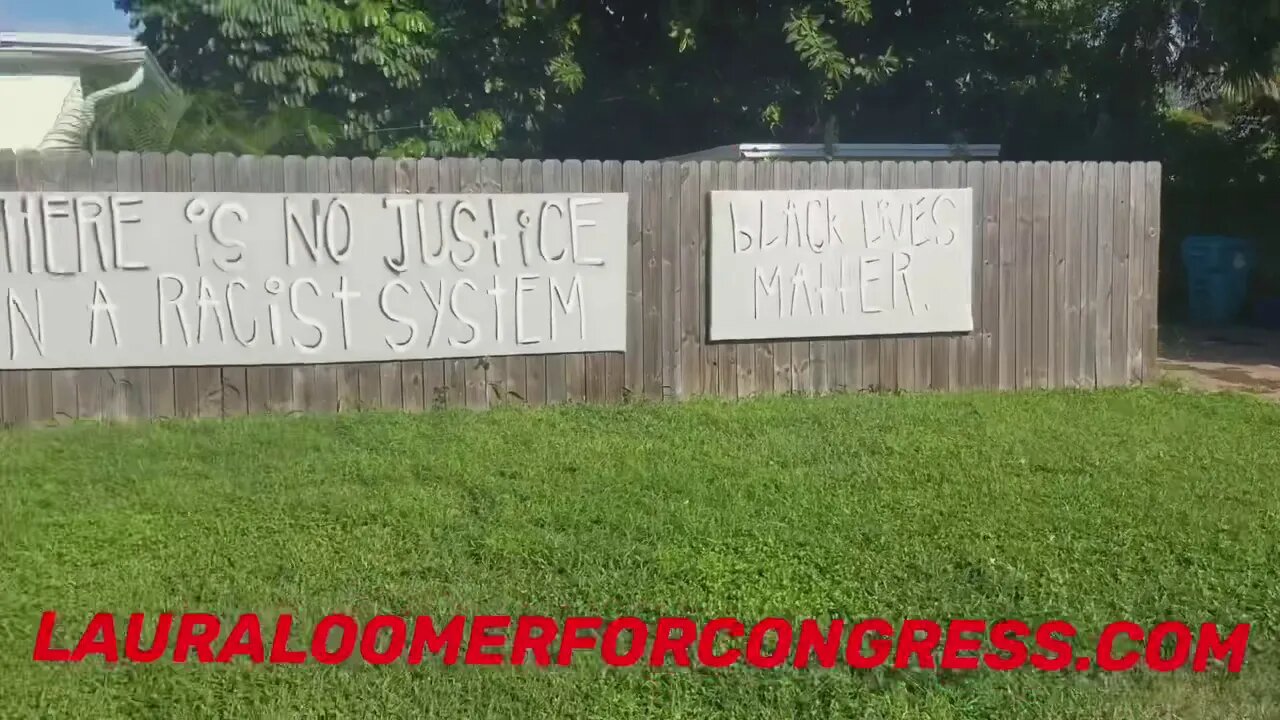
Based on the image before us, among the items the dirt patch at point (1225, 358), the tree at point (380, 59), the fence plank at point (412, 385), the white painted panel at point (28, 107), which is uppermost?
the tree at point (380, 59)

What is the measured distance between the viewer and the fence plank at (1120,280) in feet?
28.8

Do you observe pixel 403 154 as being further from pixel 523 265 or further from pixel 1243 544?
pixel 1243 544

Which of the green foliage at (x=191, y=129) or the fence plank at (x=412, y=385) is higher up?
the green foliage at (x=191, y=129)

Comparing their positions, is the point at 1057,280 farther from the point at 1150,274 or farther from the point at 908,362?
the point at 908,362

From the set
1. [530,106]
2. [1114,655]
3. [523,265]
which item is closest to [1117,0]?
[530,106]

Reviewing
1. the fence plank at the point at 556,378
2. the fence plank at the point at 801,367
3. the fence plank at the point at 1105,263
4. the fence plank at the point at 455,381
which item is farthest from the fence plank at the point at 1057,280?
the fence plank at the point at 455,381

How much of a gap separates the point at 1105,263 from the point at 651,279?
3.34 m

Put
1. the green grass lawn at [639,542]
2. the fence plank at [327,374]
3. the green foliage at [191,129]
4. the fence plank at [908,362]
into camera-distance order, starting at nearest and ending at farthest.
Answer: the green grass lawn at [639,542]
the fence plank at [327,374]
the fence plank at [908,362]
the green foliage at [191,129]

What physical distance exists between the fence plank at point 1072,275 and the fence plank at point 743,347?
2.29m

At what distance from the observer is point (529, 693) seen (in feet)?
12.3

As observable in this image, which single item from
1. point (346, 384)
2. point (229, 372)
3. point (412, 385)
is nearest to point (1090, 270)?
point (412, 385)

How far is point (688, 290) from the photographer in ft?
26.2

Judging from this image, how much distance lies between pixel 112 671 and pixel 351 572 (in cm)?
100

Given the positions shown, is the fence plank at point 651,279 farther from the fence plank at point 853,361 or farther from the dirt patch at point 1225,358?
the dirt patch at point 1225,358
